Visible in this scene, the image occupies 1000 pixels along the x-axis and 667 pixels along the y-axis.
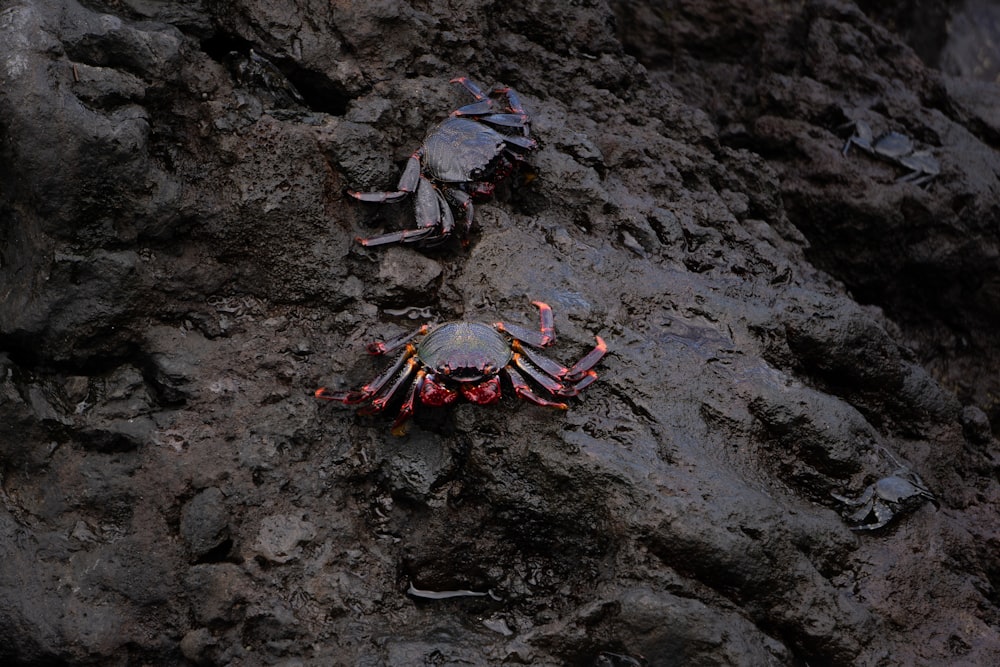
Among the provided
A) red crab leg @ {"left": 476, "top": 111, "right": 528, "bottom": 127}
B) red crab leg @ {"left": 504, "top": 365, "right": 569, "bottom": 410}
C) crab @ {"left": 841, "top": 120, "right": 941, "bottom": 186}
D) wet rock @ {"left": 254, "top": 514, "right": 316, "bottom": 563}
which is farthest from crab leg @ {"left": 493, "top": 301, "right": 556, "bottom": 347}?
crab @ {"left": 841, "top": 120, "right": 941, "bottom": 186}

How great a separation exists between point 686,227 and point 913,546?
6.65 ft

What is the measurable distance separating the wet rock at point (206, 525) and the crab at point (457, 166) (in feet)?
4.76

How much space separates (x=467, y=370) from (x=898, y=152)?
3902 mm

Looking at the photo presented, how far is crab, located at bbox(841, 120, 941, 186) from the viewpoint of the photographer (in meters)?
6.37

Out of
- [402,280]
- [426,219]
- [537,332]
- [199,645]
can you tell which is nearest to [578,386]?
[537,332]

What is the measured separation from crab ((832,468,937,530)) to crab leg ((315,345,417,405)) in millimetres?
2205

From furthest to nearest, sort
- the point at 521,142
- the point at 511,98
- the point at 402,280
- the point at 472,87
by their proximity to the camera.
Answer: the point at 511,98 → the point at 472,87 → the point at 521,142 → the point at 402,280

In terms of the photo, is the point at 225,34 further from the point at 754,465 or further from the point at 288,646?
the point at 754,465

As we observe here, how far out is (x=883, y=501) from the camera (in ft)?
15.0

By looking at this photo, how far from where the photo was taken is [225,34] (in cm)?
488

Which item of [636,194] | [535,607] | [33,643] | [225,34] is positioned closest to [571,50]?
[636,194]

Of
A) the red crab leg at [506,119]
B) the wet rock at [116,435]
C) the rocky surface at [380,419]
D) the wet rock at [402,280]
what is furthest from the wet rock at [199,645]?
the red crab leg at [506,119]

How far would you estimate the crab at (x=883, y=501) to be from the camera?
4520mm

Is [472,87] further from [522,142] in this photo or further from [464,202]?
[464,202]
